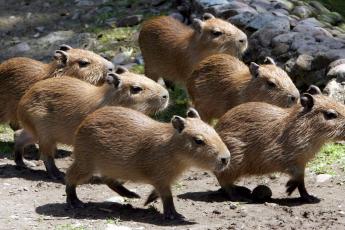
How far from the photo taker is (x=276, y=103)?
318 inches

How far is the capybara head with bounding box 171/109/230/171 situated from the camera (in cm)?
639

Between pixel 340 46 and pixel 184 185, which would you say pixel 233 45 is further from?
Result: pixel 184 185

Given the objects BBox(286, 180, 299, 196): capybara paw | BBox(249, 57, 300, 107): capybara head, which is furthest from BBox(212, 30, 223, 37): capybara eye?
BBox(286, 180, 299, 196): capybara paw

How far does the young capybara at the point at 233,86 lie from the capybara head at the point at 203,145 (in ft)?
5.69

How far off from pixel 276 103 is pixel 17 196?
2.67 m

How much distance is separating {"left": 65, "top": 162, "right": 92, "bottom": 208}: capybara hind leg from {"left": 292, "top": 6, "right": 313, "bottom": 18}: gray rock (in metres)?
5.01

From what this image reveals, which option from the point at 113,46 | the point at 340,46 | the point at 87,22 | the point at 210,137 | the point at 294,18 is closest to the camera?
the point at 210,137

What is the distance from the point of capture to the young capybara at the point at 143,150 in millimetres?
6438

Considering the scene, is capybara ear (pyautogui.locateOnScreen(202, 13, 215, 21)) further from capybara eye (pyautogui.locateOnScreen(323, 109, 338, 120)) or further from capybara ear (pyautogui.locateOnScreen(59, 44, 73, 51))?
capybara eye (pyautogui.locateOnScreen(323, 109, 338, 120))

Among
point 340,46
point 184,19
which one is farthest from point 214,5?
point 340,46

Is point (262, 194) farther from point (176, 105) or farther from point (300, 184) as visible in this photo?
point (176, 105)

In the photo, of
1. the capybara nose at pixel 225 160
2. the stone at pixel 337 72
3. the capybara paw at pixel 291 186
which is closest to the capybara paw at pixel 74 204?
the capybara nose at pixel 225 160

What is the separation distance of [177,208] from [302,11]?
15.9 feet

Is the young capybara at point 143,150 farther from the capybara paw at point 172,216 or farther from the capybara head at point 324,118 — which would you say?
the capybara head at point 324,118
